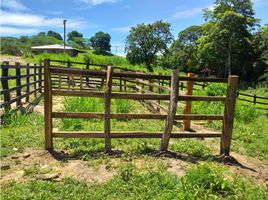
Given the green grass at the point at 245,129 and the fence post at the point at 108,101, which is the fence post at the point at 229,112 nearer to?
the green grass at the point at 245,129

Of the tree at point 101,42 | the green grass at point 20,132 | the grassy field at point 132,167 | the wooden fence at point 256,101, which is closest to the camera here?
the grassy field at point 132,167

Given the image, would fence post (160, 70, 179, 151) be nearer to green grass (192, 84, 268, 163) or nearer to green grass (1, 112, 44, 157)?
green grass (192, 84, 268, 163)

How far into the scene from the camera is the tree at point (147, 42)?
57.8 meters

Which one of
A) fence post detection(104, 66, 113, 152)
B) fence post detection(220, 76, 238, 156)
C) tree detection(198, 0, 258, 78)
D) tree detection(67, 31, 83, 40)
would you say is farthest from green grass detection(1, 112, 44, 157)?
tree detection(67, 31, 83, 40)

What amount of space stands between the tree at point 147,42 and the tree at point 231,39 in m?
16.0

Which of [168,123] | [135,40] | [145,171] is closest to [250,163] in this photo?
[168,123]

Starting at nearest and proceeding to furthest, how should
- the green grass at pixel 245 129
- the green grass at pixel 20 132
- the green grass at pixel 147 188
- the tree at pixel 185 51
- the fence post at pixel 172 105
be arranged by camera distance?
the green grass at pixel 147 188 → the fence post at pixel 172 105 → the green grass at pixel 20 132 → the green grass at pixel 245 129 → the tree at pixel 185 51

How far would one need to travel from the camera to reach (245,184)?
173 inches

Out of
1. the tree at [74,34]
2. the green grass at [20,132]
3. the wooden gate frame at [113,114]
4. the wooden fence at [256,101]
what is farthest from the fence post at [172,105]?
the tree at [74,34]

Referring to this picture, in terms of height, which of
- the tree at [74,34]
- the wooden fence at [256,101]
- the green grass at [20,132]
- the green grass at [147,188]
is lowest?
the wooden fence at [256,101]

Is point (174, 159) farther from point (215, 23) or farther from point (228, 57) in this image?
point (215, 23)

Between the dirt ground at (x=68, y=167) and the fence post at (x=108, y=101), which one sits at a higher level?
the fence post at (x=108, y=101)

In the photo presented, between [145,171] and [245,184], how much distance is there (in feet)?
4.78

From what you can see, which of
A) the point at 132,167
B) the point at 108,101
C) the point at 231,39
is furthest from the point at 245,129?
the point at 231,39
